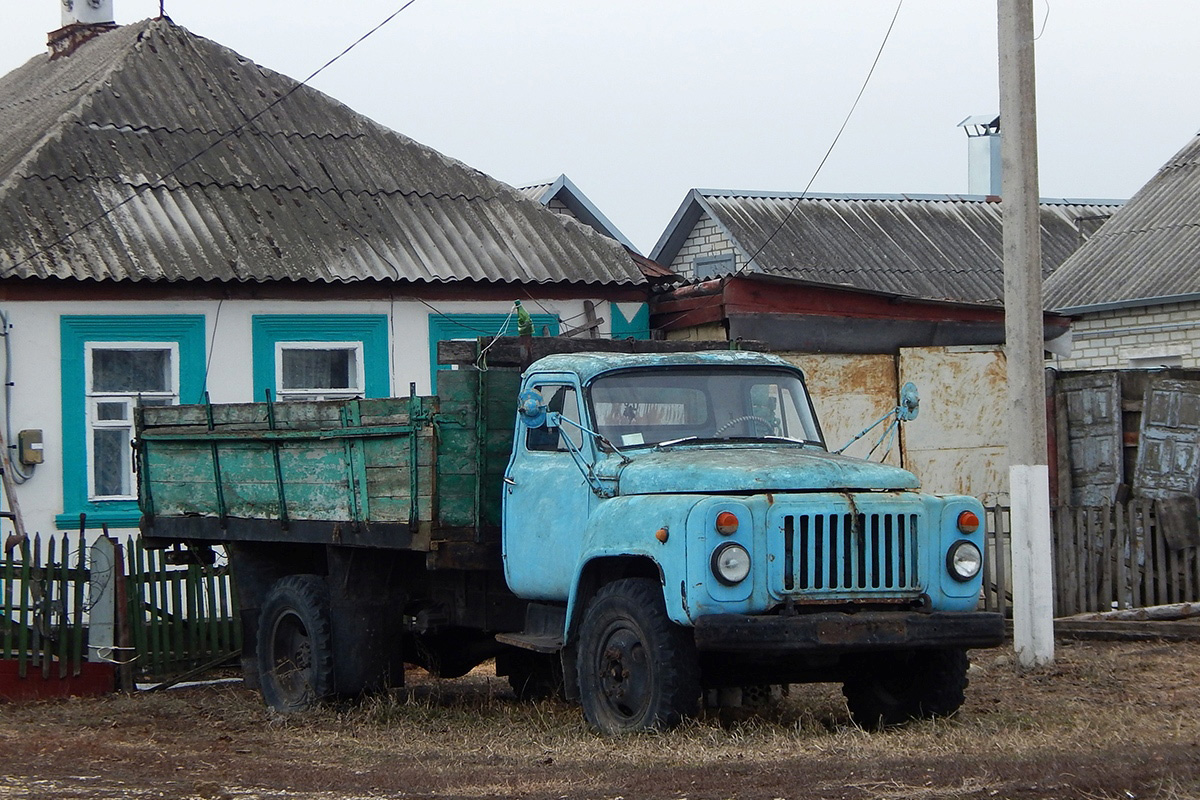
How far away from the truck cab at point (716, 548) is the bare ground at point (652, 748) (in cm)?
32

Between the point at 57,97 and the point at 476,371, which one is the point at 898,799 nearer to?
the point at 476,371

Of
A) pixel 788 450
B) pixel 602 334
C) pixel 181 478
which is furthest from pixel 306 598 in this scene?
pixel 602 334

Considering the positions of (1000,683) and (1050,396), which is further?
(1050,396)

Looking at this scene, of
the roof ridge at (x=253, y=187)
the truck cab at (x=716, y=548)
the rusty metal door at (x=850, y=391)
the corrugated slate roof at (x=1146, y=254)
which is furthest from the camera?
the corrugated slate roof at (x=1146, y=254)

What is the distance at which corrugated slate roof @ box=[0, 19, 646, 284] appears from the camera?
1383 centimetres

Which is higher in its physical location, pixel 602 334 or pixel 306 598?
pixel 602 334

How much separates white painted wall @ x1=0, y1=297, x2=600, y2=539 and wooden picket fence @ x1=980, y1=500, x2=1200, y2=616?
16.8 feet

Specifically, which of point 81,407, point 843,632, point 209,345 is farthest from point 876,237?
point 843,632

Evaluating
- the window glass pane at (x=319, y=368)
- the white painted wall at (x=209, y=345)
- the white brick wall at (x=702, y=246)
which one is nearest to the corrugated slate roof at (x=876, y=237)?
the white brick wall at (x=702, y=246)

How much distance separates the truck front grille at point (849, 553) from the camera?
7160mm

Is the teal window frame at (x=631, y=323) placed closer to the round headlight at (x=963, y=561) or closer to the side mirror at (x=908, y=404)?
the side mirror at (x=908, y=404)

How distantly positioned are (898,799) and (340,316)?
381 inches

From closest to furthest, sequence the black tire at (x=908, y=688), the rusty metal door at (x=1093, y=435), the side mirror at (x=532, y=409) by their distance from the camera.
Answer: the black tire at (x=908, y=688)
the side mirror at (x=532, y=409)
the rusty metal door at (x=1093, y=435)

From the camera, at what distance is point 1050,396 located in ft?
49.4
